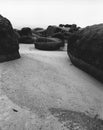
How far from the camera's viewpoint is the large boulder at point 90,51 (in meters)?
4.09

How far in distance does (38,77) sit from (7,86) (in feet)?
2.74

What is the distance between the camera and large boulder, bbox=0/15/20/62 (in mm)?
4438

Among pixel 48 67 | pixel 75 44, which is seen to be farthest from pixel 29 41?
pixel 48 67

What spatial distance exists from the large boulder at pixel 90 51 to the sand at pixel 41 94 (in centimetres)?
26

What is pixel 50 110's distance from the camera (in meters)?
2.82

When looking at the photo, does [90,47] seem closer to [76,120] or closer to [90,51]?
[90,51]

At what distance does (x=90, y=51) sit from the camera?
445 centimetres

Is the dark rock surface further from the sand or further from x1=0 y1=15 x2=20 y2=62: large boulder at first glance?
x1=0 y1=15 x2=20 y2=62: large boulder

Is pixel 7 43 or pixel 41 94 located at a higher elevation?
pixel 7 43

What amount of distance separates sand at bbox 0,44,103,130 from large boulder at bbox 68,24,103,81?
0.87ft

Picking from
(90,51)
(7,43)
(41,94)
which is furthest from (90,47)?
(7,43)

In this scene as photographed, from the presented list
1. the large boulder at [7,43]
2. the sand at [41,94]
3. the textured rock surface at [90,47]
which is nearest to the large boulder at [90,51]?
the textured rock surface at [90,47]

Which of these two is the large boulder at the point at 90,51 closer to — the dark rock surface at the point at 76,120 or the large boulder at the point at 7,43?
the dark rock surface at the point at 76,120

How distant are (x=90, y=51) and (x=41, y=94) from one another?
6.53 feet
